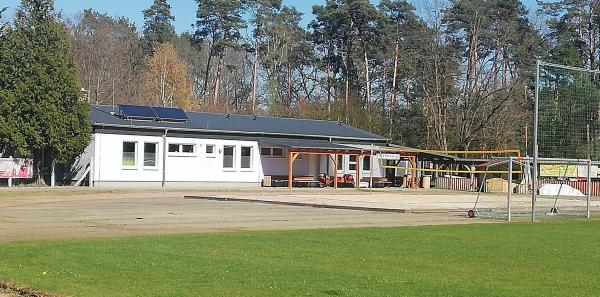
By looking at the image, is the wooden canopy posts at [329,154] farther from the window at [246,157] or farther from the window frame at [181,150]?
the window frame at [181,150]

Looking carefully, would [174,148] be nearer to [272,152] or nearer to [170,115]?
[170,115]

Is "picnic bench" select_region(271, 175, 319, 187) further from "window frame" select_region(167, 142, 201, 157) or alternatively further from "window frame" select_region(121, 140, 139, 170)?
"window frame" select_region(121, 140, 139, 170)

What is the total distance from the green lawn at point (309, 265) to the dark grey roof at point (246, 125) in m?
33.4

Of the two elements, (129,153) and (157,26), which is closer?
(129,153)

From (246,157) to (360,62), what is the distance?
3296cm

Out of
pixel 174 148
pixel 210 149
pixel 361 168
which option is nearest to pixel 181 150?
pixel 174 148

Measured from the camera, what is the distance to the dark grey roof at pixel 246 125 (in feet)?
165

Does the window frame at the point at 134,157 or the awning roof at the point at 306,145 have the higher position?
the awning roof at the point at 306,145

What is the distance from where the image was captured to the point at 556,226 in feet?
77.0

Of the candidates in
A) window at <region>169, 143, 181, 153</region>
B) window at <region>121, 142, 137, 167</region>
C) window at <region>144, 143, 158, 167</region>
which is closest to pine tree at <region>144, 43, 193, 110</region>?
window at <region>169, 143, 181, 153</region>

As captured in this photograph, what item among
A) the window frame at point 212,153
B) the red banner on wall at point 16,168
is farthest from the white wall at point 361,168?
the red banner on wall at point 16,168

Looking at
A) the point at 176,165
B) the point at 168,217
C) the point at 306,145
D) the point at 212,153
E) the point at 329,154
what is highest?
the point at 306,145

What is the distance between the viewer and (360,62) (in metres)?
84.7

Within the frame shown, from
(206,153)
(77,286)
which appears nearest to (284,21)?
(206,153)
